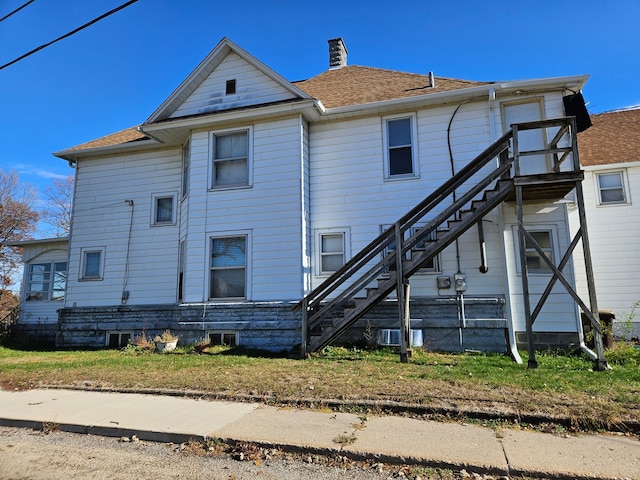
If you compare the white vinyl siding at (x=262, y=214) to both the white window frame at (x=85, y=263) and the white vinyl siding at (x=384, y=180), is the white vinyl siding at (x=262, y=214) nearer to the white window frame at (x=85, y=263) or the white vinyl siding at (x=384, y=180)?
the white vinyl siding at (x=384, y=180)

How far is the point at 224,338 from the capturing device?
34.2 ft

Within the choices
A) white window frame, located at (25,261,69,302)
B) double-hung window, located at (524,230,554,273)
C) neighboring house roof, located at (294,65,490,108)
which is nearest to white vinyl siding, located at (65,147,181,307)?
white window frame, located at (25,261,69,302)

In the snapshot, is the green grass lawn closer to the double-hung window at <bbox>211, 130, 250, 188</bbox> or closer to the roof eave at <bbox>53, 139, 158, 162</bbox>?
the double-hung window at <bbox>211, 130, 250, 188</bbox>

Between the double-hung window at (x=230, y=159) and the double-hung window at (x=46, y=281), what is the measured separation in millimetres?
8788

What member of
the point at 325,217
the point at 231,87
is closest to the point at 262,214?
the point at 325,217

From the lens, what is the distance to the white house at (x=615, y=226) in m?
11.8

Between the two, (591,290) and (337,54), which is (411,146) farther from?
(337,54)

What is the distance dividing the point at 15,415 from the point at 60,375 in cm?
233

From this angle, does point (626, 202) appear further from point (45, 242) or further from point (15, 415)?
point (45, 242)

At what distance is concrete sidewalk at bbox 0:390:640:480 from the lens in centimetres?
348

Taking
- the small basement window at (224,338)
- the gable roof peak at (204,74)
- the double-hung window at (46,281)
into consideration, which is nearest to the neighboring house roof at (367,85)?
the gable roof peak at (204,74)

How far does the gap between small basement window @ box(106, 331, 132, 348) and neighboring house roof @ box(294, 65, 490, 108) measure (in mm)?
8523

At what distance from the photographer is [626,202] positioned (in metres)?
12.4

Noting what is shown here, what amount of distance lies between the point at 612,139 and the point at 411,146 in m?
8.36
